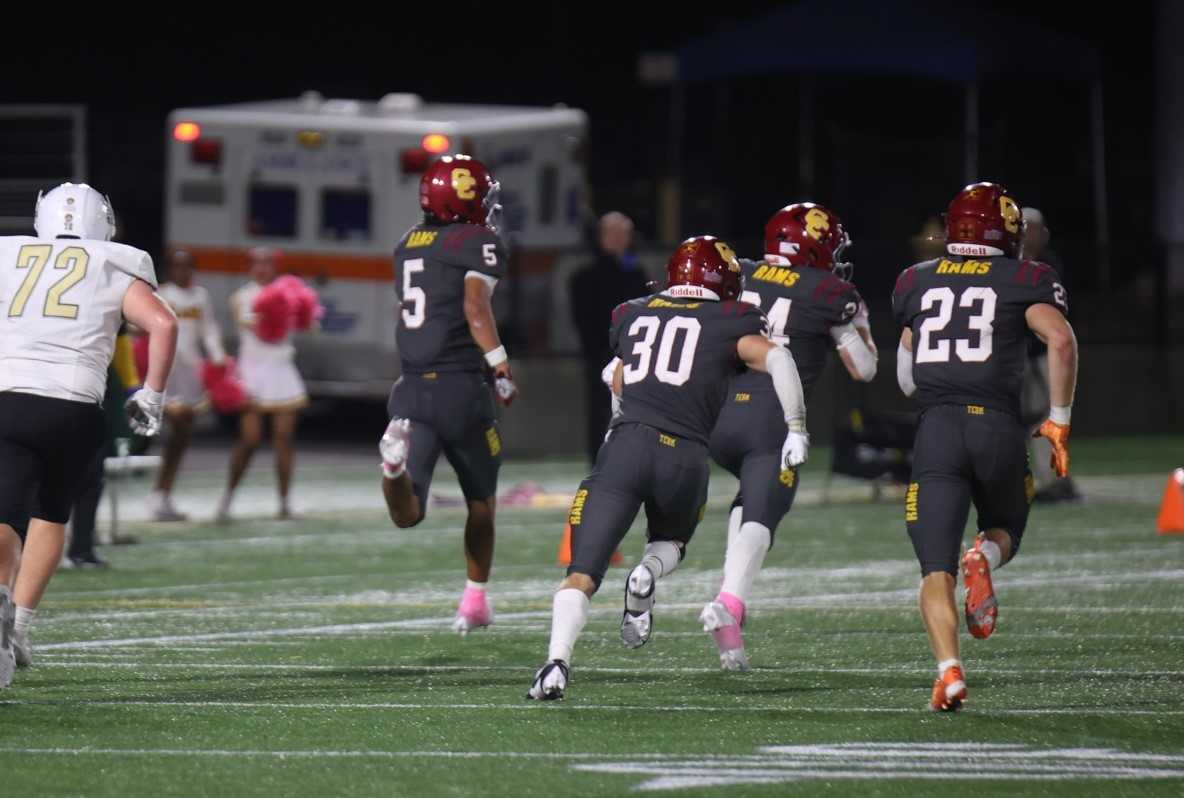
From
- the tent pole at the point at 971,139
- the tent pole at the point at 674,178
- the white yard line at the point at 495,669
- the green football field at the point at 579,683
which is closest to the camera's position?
the green football field at the point at 579,683

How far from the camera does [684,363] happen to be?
345 inches

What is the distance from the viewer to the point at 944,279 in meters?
8.61

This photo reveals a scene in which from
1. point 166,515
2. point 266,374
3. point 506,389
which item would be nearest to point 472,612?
point 506,389

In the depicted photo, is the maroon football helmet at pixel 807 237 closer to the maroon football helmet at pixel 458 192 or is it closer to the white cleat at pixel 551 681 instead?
the maroon football helmet at pixel 458 192

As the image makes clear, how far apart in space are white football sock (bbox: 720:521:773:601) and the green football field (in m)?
0.33

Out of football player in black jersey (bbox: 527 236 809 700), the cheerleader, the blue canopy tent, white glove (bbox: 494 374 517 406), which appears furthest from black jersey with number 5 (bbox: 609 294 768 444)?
the blue canopy tent

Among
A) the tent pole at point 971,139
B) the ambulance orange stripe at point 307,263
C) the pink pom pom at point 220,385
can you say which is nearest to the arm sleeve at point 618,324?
the pink pom pom at point 220,385

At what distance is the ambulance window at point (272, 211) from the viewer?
76.6 ft

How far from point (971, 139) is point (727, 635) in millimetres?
18412

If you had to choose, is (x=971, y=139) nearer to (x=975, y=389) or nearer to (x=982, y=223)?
(x=982, y=223)

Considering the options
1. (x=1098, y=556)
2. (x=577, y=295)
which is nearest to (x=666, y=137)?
(x=577, y=295)

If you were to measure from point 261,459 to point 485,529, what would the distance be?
39.8 feet

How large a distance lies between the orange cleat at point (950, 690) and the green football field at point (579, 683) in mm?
87

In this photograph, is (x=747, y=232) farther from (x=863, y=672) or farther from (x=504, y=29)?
(x=863, y=672)
